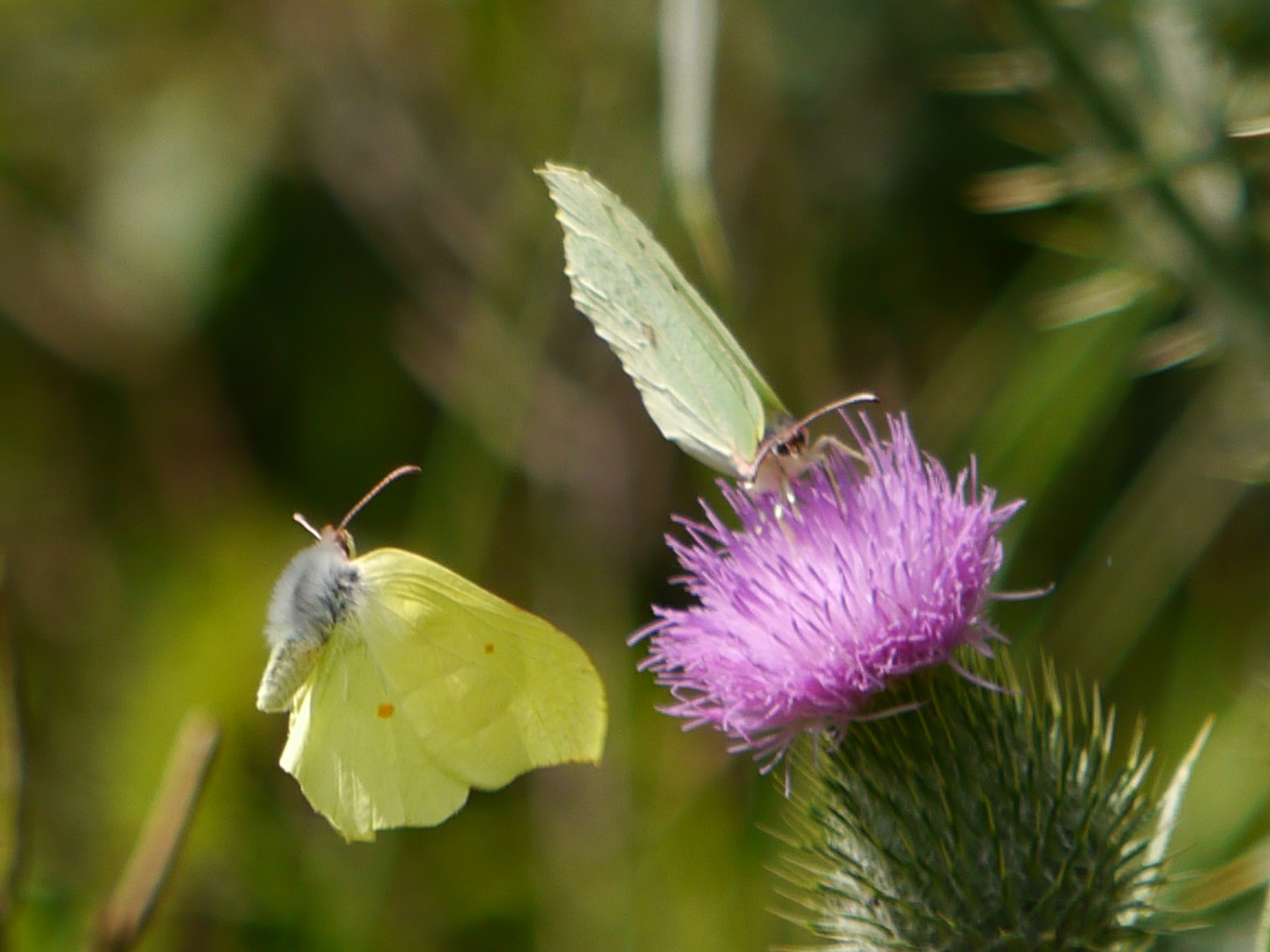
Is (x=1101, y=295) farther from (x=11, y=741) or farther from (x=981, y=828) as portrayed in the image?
(x=11, y=741)

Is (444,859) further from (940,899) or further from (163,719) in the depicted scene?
(940,899)

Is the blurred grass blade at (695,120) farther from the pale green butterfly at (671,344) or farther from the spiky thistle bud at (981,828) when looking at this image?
the spiky thistle bud at (981,828)

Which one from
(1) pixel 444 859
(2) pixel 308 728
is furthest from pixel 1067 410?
(1) pixel 444 859

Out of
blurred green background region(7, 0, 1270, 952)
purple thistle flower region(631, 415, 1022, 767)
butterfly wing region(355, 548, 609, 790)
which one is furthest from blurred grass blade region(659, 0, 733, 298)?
butterfly wing region(355, 548, 609, 790)

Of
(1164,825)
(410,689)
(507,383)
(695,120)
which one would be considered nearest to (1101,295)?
(695,120)

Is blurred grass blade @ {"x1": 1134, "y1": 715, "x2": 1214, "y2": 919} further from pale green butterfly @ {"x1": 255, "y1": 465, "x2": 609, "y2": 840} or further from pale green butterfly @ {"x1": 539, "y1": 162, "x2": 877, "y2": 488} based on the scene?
pale green butterfly @ {"x1": 255, "y1": 465, "x2": 609, "y2": 840}
